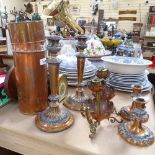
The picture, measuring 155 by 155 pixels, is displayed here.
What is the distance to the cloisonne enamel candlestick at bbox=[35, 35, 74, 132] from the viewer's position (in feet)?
1.54

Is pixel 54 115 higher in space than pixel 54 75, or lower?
lower

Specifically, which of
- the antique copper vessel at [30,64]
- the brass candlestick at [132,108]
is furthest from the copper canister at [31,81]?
the brass candlestick at [132,108]

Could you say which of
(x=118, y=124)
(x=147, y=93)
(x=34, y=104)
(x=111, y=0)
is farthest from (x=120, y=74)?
(x=111, y=0)

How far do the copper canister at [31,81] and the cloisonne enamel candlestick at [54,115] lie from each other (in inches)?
1.8

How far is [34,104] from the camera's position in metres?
0.56

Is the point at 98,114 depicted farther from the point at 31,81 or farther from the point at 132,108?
the point at 31,81

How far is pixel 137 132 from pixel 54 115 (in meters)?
0.24

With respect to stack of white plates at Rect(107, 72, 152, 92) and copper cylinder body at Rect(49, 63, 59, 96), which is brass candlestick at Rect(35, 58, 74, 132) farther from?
stack of white plates at Rect(107, 72, 152, 92)

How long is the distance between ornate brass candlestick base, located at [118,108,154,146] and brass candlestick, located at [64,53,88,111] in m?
0.18

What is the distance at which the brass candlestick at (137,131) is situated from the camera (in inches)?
16.9

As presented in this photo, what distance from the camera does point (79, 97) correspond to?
64 centimetres

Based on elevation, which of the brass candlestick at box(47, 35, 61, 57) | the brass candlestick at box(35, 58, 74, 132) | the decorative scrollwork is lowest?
the decorative scrollwork

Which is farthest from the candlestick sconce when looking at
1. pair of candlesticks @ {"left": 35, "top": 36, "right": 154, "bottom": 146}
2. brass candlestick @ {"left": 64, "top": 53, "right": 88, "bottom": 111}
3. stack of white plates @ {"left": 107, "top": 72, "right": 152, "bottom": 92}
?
stack of white plates @ {"left": 107, "top": 72, "right": 152, "bottom": 92}

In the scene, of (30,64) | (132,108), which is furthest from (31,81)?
(132,108)
